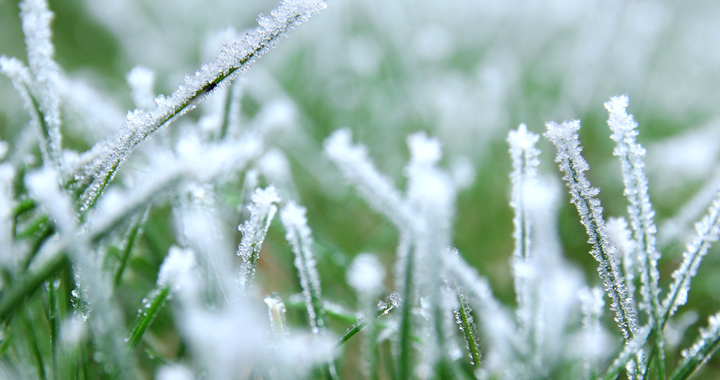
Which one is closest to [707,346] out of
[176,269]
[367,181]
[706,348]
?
[706,348]

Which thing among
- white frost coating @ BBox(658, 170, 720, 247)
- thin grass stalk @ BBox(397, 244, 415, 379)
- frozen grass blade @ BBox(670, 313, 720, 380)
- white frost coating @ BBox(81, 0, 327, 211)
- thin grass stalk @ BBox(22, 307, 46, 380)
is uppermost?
white frost coating @ BBox(81, 0, 327, 211)

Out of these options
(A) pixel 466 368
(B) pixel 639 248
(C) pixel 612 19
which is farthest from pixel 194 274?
(C) pixel 612 19

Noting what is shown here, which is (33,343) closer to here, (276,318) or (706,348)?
(276,318)

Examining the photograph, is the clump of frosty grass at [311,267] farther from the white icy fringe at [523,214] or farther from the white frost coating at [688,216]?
the white frost coating at [688,216]

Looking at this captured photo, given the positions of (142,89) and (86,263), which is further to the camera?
(142,89)

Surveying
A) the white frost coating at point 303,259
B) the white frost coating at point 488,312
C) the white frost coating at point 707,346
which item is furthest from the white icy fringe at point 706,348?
the white frost coating at point 303,259

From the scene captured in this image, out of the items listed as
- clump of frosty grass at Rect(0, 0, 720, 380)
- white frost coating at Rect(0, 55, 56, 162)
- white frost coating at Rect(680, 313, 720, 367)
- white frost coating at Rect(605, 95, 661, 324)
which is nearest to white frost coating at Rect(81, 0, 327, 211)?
clump of frosty grass at Rect(0, 0, 720, 380)

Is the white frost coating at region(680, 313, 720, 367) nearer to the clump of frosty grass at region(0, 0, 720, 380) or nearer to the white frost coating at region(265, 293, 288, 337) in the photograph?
the clump of frosty grass at region(0, 0, 720, 380)
